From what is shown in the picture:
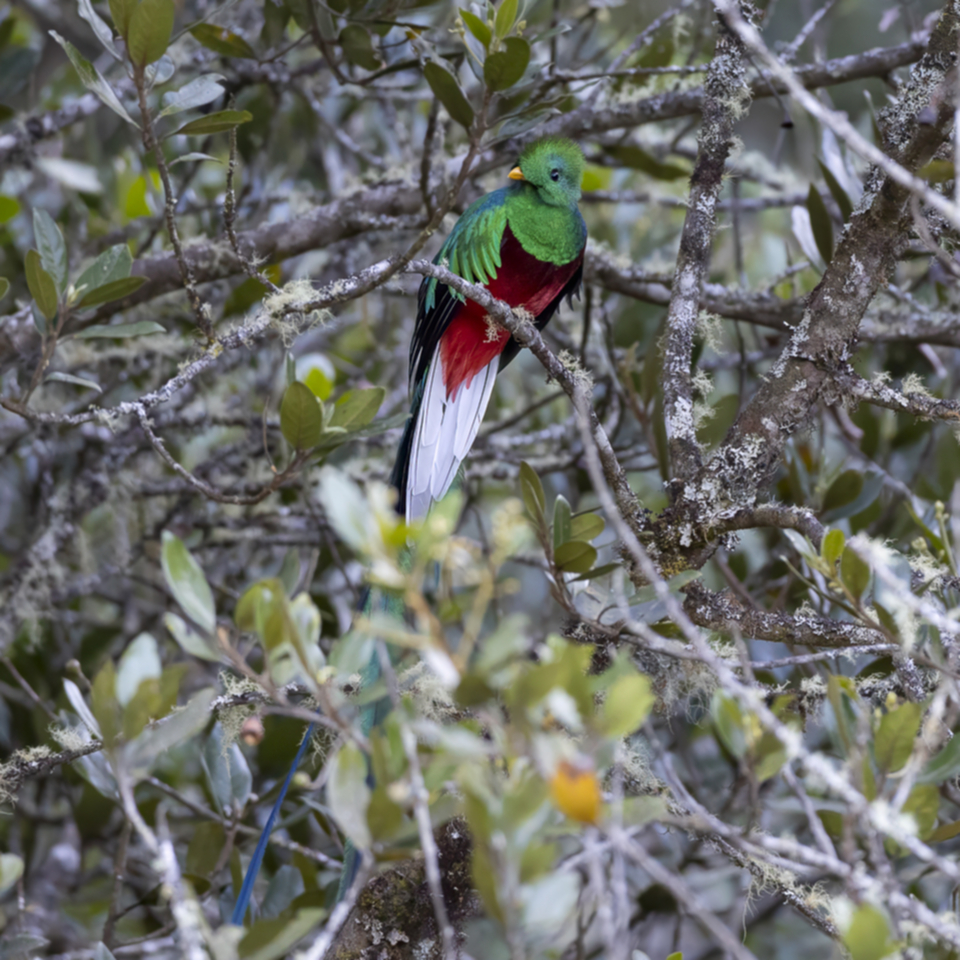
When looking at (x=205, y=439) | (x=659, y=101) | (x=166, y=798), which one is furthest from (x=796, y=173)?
(x=166, y=798)

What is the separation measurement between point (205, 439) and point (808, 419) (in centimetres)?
243

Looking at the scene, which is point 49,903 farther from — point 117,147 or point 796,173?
point 796,173

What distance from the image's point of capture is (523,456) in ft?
9.40

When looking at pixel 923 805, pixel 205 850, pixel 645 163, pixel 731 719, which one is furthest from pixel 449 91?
pixel 205 850

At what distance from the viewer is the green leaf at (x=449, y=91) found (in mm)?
1814

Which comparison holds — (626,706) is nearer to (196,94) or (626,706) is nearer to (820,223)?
(196,94)

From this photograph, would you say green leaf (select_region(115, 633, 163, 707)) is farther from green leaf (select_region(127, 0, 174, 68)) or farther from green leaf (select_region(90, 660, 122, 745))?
green leaf (select_region(127, 0, 174, 68))

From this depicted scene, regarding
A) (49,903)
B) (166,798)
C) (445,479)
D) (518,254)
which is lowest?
(49,903)

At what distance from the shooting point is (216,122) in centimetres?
168

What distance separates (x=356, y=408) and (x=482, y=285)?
626mm

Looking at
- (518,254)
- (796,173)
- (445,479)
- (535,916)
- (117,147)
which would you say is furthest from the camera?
(796,173)

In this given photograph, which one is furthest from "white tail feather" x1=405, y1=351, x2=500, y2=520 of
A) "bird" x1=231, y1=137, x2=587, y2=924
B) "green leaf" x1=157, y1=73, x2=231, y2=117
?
"green leaf" x1=157, y1=73, x2=231, y2=117

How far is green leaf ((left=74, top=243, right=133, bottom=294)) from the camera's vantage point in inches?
68.8

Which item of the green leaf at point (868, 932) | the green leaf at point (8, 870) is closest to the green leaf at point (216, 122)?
the green leaf at point (8, 870)
